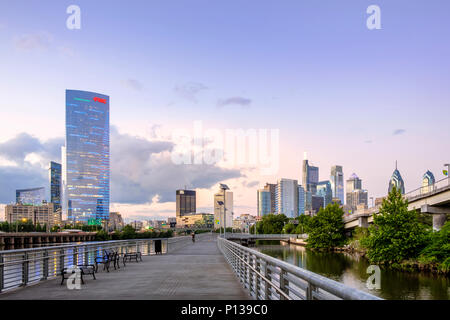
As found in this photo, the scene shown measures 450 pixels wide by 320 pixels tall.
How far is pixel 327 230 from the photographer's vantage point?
93.5 m

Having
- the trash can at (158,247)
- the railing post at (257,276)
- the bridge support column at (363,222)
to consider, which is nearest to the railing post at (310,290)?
the railing post at (257,276)

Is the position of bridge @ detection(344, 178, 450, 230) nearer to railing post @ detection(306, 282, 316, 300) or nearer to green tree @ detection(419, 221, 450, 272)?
green tree @ detection(419, 221, 450, 272)

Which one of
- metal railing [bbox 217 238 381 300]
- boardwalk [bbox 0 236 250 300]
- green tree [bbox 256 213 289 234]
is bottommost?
green tree [bbox 256 213 289 234]

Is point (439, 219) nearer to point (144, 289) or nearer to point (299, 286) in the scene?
point (144, 289)

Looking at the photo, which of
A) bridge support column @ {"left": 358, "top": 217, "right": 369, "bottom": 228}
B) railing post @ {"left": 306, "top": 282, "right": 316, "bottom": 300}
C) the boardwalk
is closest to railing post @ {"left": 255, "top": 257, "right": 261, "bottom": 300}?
the boardwalk

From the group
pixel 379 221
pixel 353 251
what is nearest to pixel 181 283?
pixel 379 221

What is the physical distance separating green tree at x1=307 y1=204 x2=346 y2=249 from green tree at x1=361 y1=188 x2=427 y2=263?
33782mm

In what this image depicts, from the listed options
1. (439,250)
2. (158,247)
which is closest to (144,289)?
(158,247)

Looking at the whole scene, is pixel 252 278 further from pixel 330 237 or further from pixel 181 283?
pixel 330 237

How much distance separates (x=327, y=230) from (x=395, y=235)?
3939 cm

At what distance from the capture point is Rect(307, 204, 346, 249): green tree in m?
92.8

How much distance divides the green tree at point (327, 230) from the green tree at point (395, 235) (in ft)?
111

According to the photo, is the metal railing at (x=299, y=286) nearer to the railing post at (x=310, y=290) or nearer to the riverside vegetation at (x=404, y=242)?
the railing post at (x=310, y=290)
